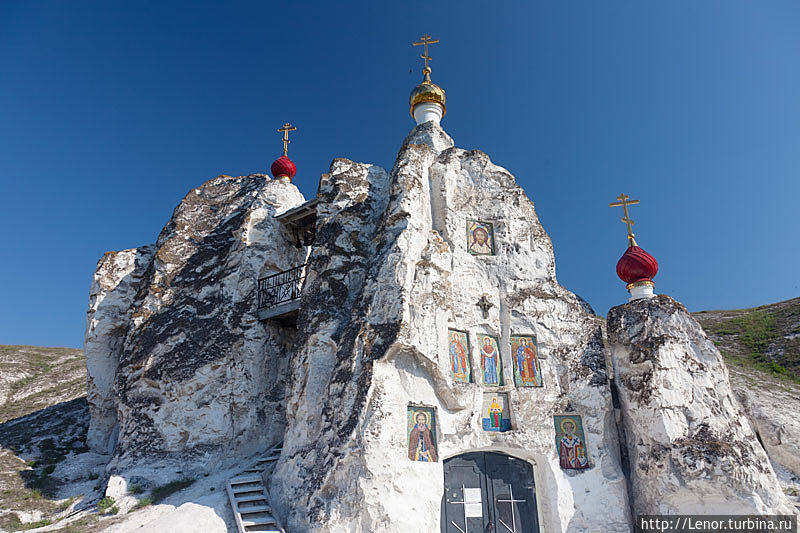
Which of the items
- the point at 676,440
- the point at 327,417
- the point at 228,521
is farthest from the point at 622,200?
the point at 228,521

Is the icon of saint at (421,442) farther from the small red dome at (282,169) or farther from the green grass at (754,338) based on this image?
the green grass at (754,338)

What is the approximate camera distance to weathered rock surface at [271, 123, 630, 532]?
8766mm

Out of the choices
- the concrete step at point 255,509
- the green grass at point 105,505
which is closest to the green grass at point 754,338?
the concrete step at point 255,509

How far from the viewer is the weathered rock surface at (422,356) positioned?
877cm

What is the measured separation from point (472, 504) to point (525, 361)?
3.04m

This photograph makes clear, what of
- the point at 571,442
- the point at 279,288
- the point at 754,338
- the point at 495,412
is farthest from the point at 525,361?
the point at 754,338

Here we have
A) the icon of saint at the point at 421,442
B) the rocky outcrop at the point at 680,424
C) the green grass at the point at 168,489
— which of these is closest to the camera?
the rocky outcrop at the point at 680,424

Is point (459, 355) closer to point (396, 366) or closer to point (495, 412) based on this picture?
point (495, 412)

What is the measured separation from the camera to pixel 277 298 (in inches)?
555

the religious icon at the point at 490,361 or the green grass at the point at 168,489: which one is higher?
the religious icon at the point at 490,361

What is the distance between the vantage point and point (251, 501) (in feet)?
31.9

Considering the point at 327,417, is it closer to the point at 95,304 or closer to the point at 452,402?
the point at 452,402

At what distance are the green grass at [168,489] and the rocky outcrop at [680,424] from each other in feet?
30.3

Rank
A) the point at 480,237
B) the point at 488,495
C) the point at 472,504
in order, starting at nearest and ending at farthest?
the point at 472,504
the point at 488,495
the point at 480,237
